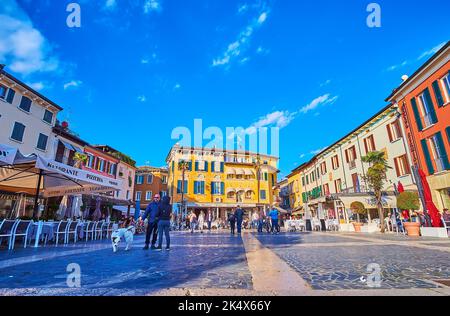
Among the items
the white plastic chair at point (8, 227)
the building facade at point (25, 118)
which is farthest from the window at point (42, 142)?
the white plastic chair at point (8, 227)

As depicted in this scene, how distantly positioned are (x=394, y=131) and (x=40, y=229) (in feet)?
73.5

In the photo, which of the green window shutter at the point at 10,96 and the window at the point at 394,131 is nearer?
the green window shutter at the point at 10,96

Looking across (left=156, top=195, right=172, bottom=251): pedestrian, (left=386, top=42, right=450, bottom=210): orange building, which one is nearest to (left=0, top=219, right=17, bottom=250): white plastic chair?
(left=156, top=195, right=172, bottom=251): pedestrian

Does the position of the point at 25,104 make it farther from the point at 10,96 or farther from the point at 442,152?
the point at 442,152

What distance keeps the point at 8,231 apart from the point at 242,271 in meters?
7.94

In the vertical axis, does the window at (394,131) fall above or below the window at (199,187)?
above

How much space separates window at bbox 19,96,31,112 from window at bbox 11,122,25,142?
56.5 inches

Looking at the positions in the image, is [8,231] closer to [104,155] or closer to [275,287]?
[275,287]

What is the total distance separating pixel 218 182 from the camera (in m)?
37.6

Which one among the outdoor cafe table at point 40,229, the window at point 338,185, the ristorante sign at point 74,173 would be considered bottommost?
the outdoor cafe table at point 40,229

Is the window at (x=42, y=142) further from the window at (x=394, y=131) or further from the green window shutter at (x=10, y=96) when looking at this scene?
the window at (x=394, y=131)

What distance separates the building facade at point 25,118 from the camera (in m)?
17.6

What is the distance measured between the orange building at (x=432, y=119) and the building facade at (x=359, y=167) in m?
1.04

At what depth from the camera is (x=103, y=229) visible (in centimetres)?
1229
